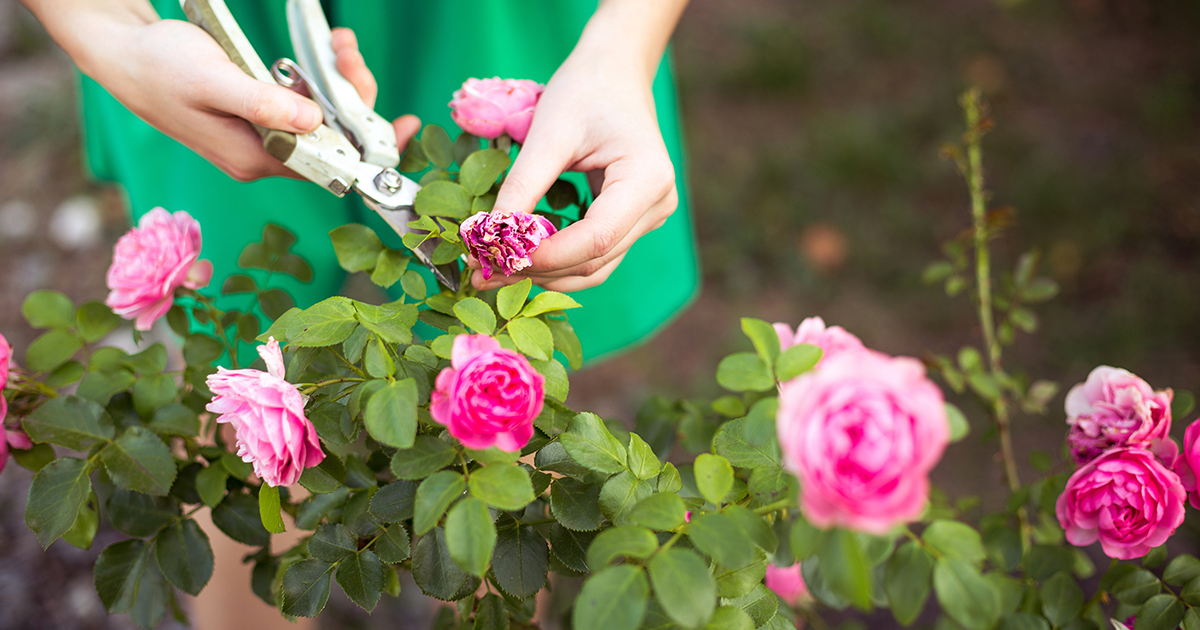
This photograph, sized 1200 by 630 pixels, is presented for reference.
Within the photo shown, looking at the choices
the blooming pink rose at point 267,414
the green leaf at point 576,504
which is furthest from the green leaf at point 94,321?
the green leaf at point 576,504

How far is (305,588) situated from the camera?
0.73 meters

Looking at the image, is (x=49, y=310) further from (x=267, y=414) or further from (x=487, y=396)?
(x=487, y=396)

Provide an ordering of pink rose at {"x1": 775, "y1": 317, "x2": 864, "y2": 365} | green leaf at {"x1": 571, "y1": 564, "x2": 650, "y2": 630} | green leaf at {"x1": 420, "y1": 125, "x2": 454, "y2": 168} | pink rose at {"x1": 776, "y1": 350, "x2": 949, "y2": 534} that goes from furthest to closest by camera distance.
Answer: green leaf at {"x1": 420, "y1": 125, "x2": 454, "y2": 168}
pink rose at {"x1": 775, "y1": 317, "x2": 864, "y2": 365}
green leaf at {"x1": 571, "y1": 564, "x2": 650, "y2": 630}
pink rose at {"x1": 776, "y1": 350, "x2": 949, "y2": 534}

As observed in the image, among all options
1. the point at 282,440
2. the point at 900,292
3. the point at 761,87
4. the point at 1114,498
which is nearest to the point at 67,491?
the point at 282,440

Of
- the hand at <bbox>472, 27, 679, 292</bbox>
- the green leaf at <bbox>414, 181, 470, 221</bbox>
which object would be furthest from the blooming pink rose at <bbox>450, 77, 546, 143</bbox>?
the green leaf at <bbox>414, 181, 470, 221</bbox>

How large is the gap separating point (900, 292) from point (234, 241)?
6.88ft

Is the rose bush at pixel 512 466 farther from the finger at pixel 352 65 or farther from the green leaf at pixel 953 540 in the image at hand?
the finger at pixel 352 65

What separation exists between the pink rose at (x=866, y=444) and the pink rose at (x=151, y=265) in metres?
0.76

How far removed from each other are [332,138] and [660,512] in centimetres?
65

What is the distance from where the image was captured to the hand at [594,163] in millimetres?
833

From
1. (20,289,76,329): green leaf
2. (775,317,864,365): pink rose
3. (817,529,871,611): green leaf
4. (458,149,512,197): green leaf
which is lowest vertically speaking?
(20,289,76,329): green leaf

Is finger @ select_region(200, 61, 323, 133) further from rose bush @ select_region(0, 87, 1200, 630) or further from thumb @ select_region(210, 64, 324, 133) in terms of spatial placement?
rose bush @ select_region(0, 87, 1200, 630)

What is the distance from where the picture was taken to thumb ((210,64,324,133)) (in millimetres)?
875

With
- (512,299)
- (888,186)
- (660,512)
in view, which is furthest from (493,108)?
(888,186)
